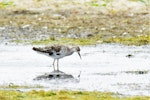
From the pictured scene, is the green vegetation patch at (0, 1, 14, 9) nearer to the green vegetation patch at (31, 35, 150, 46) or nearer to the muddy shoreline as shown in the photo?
the muddy shoreline

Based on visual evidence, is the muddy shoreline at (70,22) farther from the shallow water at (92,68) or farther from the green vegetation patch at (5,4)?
the shallow water at (92,68)

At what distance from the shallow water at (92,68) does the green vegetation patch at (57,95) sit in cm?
80

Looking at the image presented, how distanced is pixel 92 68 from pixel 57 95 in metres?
5.16

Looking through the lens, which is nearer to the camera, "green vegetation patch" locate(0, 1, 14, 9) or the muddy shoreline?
the muddy shoreline

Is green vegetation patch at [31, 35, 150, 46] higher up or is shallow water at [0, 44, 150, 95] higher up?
green vegetation patch at [31, 35, 150, 46]

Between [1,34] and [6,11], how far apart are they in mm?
6281

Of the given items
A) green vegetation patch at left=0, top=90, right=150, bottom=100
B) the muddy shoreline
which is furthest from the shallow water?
the muddy shoreline

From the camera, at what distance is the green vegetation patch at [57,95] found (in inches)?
666

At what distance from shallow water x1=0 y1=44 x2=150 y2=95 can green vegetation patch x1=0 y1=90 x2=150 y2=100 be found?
0.80 meters

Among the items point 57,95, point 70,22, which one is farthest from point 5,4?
point 57,95

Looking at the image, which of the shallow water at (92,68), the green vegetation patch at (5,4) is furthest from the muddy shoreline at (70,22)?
the shallow water at (92,68)

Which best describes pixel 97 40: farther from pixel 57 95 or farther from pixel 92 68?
pixel 57 95

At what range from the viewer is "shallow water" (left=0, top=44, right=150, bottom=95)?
19188 millimetres

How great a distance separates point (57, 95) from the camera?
17.5 m
